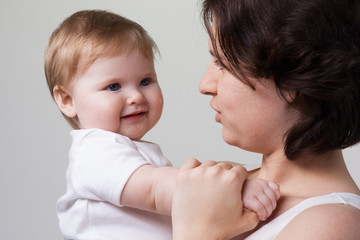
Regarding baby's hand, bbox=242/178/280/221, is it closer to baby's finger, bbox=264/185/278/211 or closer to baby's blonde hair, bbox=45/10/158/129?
Result: baby's finger, bbox=264/185/278/211

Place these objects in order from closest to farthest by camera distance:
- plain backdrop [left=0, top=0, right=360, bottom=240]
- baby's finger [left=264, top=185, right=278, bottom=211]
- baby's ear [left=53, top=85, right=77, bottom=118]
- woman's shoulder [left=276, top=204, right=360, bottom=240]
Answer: woman's shoulder [left=276, top=204, right=360, bottom=240] < baby's finger [left=264, top=185, right=278, bottom=211] < baby's ear [left=53, top=85, right=77, bottom=118] < plain backdrop [left=0, top=0, right=360, bottom=240]

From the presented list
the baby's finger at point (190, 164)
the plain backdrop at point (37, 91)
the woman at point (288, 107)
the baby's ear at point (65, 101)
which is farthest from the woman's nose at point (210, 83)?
the plain backdrop at point (37, 91)

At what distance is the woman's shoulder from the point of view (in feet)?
4.59

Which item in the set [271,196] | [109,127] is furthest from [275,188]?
[109,127]

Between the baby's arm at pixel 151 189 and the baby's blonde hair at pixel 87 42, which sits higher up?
the baby's blonde hair at pixel 87 42

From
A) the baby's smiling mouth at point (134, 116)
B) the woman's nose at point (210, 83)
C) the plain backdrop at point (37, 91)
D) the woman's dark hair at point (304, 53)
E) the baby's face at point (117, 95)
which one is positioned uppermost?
the woman's dark hair at point (304, 53)

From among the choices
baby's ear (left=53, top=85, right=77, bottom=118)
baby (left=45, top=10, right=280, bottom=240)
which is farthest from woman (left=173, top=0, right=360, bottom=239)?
baby's ear (left=53, top=85, right=77, bottom=118)

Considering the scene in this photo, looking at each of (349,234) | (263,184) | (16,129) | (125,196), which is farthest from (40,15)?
(349,234)

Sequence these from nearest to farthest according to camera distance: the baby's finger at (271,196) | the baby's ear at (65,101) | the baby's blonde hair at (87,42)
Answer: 1. the baby's finger at (271,196)
2. the baby's blonde hair at (87,42)
3. the baby's ear at (65,101)

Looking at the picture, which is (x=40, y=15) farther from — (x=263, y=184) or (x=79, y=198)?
(x=263, y=184)

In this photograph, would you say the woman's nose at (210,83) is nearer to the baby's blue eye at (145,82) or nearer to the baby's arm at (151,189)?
the baby's arm at (151,189)

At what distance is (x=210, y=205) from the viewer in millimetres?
1479

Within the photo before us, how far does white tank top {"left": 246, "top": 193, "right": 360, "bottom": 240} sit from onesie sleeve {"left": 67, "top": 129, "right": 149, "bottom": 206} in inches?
15.2

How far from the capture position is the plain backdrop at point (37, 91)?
11.0 feet
